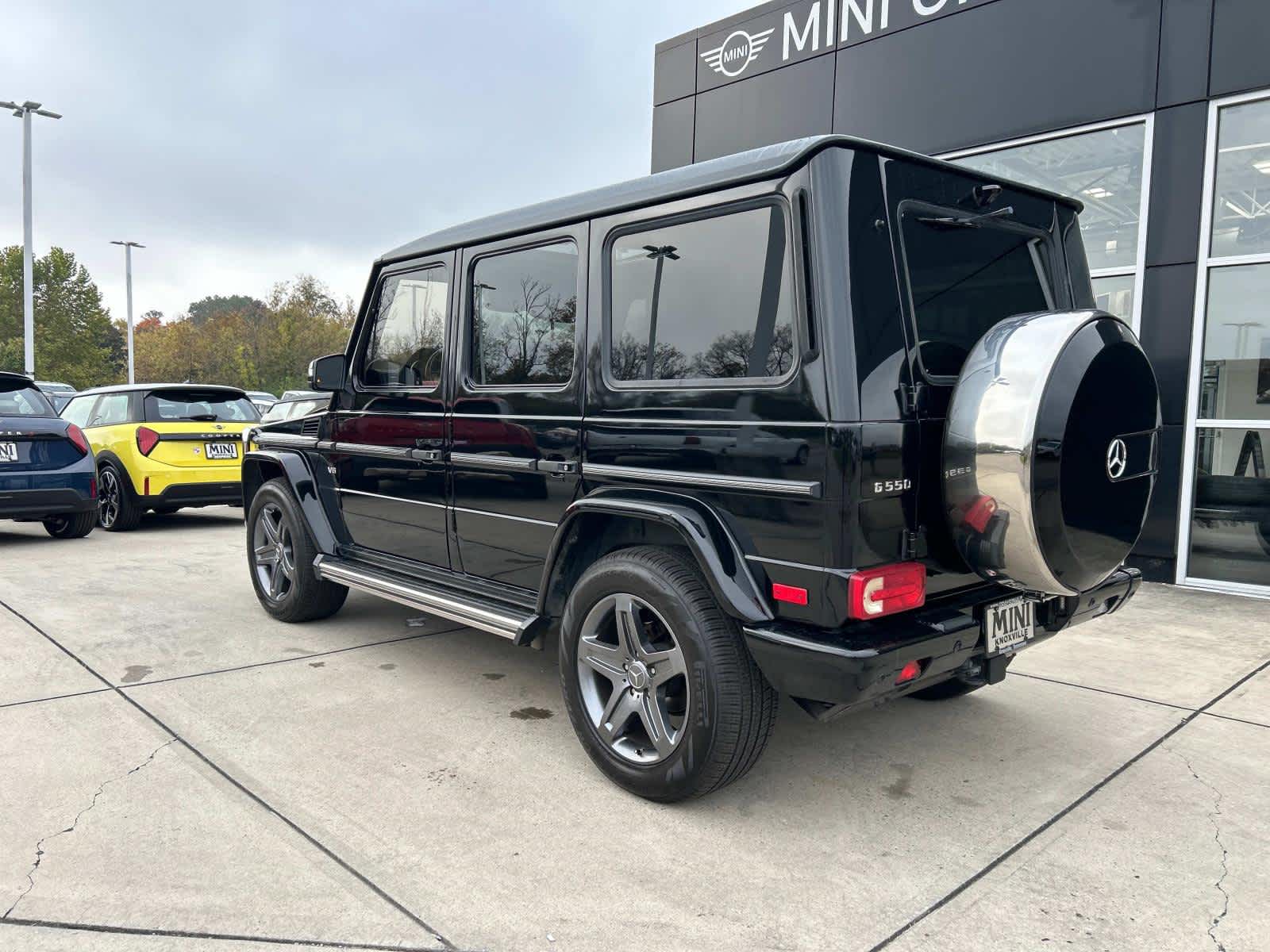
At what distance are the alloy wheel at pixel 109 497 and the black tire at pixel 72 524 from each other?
0.43 meters

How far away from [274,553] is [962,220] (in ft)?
13.7

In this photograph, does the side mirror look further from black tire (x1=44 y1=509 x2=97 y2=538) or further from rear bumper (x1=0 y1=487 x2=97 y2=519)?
black tire (x1=44 y1=509 x2=97 y2=538)

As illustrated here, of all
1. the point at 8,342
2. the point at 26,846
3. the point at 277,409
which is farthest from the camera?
the point at 8,342

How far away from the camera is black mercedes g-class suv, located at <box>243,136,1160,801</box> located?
8.70 feet

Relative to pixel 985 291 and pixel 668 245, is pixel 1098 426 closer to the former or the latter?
pixel 985 291

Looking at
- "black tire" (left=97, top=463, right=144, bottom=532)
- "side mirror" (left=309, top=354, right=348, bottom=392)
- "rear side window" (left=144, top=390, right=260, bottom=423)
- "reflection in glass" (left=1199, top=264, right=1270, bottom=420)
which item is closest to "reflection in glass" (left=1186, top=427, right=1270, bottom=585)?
"reflection in glass" (left=1199, top=264, right=1270, bottom=420)

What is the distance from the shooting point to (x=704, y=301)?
9.95 ft

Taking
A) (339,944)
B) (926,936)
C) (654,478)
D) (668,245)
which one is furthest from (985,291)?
(339,944)

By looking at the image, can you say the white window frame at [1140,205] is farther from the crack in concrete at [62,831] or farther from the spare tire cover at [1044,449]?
the crack in concrete at [62,831]

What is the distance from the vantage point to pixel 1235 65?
648cm

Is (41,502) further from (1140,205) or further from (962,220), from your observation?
(1140,205)

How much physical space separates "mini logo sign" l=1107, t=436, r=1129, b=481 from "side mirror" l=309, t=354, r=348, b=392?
361 cm

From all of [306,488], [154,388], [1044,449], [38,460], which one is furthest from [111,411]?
[1044,449]

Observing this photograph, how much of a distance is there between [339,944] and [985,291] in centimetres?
288
